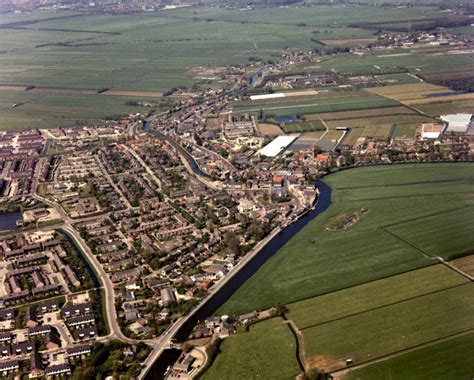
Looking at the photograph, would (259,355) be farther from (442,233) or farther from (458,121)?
(458,121)

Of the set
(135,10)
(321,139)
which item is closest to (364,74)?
(321,139)

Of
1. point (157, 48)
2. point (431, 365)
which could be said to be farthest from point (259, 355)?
point (157, 48)

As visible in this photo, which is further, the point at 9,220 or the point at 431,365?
the point at 9,220

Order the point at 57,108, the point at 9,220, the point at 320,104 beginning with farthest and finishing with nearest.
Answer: the point at 57,108
the point at 320,104
the point at 9,220

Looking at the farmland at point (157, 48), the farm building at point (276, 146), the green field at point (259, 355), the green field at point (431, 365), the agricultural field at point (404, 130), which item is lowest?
the green field at point (259, 355)

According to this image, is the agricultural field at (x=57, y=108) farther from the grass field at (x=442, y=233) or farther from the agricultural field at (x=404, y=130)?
the grass field at (x=442, y=233)

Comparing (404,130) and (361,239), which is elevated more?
(404,130)

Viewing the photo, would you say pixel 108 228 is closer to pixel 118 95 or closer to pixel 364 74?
pixel 118 95

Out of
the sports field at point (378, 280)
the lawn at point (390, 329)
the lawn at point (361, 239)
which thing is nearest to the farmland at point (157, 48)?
the lawn at point (361, 239)
